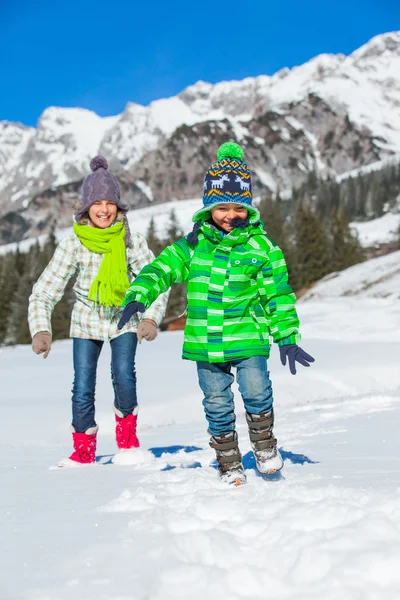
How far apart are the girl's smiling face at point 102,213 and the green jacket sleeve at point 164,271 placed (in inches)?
48.3

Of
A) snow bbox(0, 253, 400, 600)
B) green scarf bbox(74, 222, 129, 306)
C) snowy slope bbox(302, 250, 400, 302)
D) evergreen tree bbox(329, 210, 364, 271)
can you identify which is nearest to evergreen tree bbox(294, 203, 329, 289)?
evergreen tree bbox(329, 210, 364, 271)

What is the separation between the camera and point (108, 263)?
4.57 metres

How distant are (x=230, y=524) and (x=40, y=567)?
0.75m

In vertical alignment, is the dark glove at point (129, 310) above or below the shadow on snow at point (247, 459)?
above

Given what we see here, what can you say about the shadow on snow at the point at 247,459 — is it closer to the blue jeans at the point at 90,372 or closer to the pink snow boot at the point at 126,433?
the pink snow boot at the point at 126,433

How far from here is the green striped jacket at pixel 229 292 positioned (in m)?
3.48

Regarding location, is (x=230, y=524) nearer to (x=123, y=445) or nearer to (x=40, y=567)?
(x=40, y=567)

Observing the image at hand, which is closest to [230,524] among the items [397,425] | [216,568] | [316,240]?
[216,568]

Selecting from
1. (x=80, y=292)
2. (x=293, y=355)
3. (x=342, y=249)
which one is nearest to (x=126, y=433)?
(x=80, y=292)

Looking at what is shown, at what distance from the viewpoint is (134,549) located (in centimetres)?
217

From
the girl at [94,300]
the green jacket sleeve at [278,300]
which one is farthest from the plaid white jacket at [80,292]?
the green jacket sleeve at [278,300]

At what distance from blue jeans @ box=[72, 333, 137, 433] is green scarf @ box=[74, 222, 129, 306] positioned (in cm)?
32

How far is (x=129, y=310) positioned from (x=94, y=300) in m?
1.25

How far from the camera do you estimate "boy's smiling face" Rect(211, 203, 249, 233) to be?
3.61 metres
